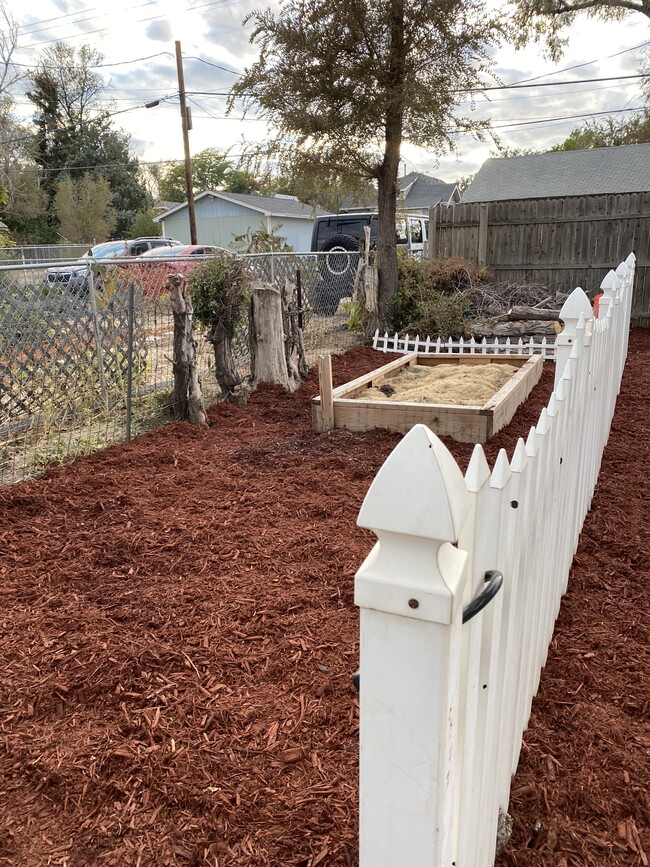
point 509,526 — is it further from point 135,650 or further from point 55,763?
point 135,650

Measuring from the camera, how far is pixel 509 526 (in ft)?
3.95

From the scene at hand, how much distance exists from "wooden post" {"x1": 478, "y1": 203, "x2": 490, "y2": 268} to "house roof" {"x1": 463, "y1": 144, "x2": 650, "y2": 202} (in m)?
10.2

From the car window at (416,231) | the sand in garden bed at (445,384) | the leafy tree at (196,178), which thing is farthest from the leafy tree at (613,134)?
the leafy tree at (196,178)

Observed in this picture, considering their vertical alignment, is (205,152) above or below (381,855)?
above

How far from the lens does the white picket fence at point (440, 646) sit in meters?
0.87

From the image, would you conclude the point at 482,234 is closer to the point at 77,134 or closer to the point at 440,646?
the point at 440,646

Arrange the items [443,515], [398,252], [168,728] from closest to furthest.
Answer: [443,515] → [168,728] → [398,252]

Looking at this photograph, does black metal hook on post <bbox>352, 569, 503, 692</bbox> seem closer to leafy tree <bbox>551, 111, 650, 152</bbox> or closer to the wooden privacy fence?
the wooden privacy fence

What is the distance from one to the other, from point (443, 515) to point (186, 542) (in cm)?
264

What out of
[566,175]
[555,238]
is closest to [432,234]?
[555,238]

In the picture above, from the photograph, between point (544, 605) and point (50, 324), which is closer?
point (544, 605)

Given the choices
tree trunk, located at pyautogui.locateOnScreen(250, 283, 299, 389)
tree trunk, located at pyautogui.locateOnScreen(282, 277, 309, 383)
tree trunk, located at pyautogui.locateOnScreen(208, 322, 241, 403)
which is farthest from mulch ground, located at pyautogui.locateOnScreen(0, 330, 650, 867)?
tree trunk, located at pyautogui.locateOnScreen(282, 277, 309, 383)

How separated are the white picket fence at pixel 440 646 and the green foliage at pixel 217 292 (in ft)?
16.3

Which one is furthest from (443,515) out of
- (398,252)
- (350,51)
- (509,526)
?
(398,252)
